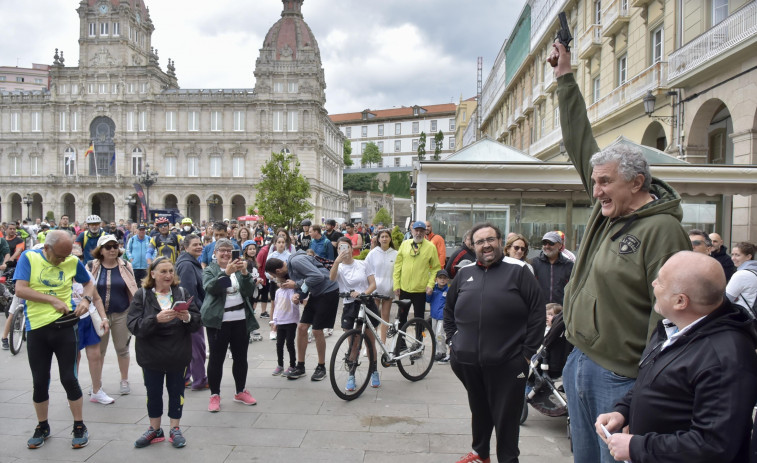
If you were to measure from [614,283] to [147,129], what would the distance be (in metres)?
65.3

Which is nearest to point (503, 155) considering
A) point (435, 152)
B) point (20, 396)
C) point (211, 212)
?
point (20, 396)

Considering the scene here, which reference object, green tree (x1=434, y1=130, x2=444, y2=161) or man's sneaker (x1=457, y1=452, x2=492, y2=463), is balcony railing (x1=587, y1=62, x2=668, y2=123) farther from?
green tree (x1=434, y1=130, x2=444, y2=161)

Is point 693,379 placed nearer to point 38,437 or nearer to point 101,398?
point 38,437

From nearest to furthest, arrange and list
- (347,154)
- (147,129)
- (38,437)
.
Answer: (38,437) < (147,129) < (347,154)

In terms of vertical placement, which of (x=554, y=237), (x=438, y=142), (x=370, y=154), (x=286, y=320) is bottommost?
A: (x=286, y=320)

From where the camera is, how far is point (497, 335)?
3.74 metres

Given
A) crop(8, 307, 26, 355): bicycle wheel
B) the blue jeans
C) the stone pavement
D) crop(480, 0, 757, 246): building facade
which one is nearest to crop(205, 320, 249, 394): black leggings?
the stone pavement

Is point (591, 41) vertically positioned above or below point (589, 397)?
above

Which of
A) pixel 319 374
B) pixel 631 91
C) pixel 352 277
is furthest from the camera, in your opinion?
pixel 631 91

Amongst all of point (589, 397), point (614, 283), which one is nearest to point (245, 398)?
point (589, 397)

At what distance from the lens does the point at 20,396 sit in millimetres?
5934

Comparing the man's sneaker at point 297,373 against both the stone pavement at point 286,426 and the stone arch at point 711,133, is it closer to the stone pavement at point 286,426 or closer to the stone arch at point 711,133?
the stone pavement at point 286,426

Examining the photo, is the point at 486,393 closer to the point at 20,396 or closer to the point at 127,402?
the point at 127,402

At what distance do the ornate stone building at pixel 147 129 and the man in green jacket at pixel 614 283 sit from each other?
57761mm
